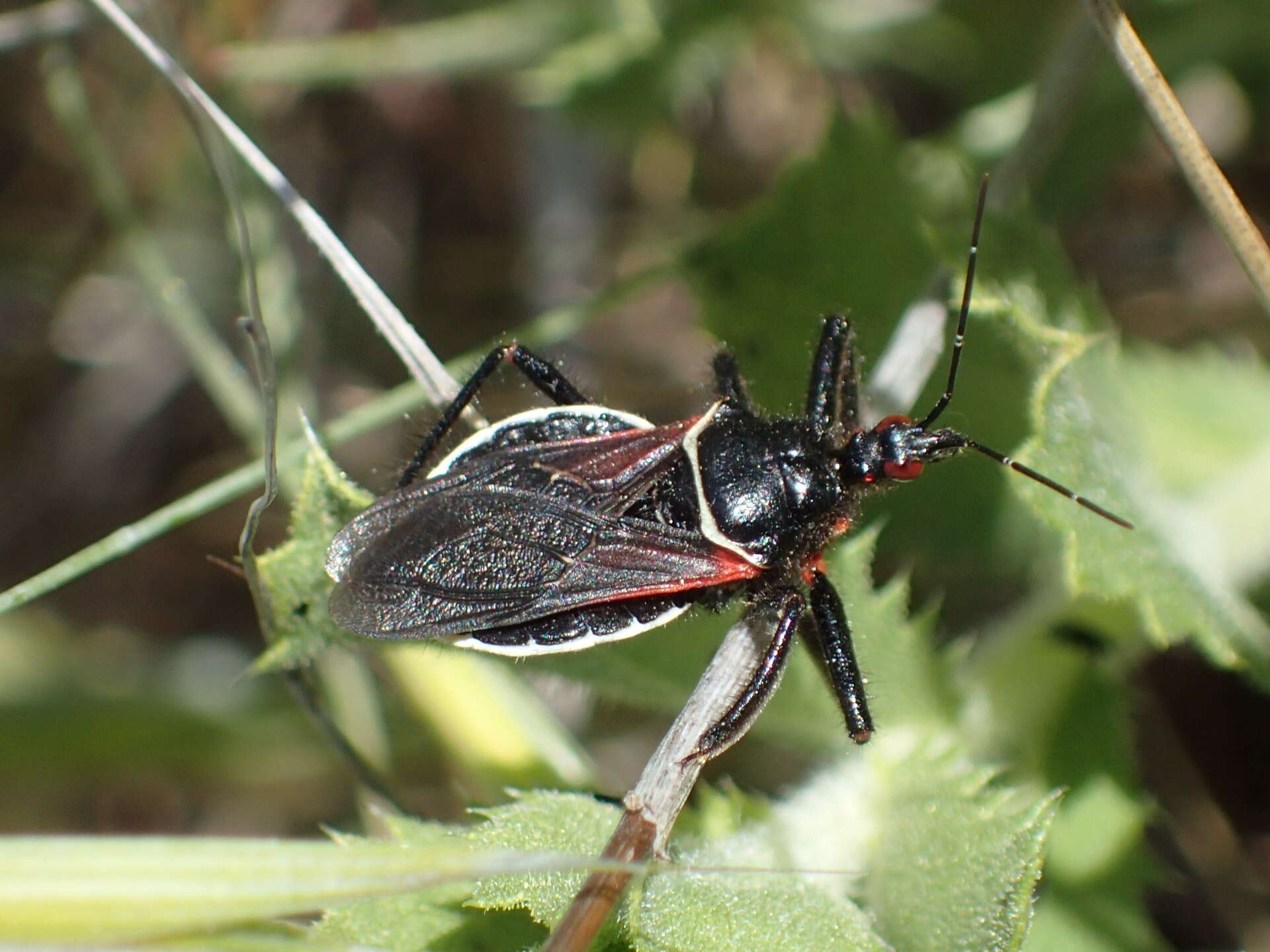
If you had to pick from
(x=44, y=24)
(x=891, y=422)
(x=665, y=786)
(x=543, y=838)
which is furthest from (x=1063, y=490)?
(x=44, y=24)

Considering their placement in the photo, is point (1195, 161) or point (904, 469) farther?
point (904, 469)

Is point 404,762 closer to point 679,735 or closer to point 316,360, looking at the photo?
point 316,360

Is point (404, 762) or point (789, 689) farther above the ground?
point (789, 689)

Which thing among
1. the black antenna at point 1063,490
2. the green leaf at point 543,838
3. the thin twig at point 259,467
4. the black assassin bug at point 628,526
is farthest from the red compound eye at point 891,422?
the green leaf at point 543,838

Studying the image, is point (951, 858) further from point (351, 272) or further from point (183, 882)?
point (351, 272)

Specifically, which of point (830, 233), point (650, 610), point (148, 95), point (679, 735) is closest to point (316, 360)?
point (148, 95)

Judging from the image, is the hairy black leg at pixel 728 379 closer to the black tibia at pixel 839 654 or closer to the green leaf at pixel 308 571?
the black tibia at pixel 839 654
